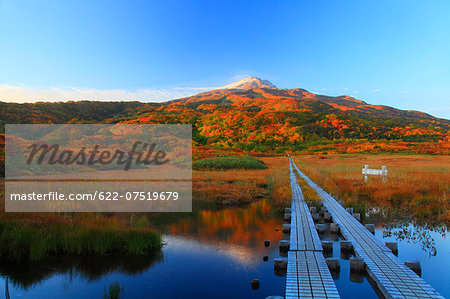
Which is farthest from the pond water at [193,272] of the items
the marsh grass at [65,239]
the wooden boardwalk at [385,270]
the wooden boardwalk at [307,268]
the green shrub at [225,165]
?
the green shrub at [225,165]

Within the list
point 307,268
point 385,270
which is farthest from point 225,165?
point 385,270

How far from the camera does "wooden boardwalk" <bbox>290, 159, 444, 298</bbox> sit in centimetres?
535

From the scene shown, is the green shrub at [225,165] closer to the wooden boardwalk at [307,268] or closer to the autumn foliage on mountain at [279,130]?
the wooden boardwalk at [307,268]

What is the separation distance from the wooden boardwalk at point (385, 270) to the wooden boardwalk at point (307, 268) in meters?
0.98

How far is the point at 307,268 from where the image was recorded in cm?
659

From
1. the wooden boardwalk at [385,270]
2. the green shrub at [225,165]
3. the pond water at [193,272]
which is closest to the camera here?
the wooden boardwalk at [385,270]

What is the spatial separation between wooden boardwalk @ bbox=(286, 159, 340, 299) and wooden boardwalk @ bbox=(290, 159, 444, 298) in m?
0.98

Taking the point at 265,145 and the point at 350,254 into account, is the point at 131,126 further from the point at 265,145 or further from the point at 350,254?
the point at 350,254

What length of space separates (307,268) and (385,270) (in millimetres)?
1654

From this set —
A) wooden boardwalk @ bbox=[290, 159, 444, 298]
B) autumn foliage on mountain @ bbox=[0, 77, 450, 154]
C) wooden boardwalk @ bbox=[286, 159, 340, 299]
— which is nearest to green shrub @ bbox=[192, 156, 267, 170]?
wooden boardwalk @ bbox=[286, 159, 340, 299]

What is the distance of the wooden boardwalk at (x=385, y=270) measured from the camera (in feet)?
17.5

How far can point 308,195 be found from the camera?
15945 millimetres

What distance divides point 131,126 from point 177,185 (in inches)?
2464

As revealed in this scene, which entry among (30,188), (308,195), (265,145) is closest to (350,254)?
(308,195)
